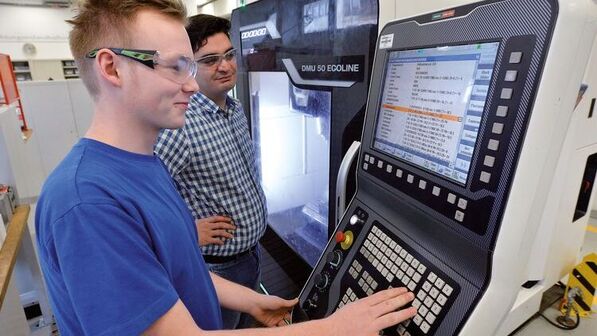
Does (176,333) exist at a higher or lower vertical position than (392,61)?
lower

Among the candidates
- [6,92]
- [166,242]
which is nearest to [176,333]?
[166,242]

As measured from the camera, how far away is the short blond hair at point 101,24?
2.57ft

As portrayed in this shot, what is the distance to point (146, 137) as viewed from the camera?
0.86m

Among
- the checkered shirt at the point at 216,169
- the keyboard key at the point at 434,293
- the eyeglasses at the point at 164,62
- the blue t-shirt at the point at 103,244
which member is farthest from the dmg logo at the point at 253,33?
the keyboard key at the point at 434,293

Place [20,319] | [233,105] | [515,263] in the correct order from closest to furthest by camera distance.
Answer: [515,263] → [233,105] → [20,319]

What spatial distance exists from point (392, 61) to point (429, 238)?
0.47 meters

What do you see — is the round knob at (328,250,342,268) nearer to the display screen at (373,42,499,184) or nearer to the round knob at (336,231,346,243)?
the round knob at (336,231,346,243)

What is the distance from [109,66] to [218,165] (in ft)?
2.38

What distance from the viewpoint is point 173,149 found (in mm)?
1328

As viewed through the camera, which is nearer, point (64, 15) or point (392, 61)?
point (392, 61)

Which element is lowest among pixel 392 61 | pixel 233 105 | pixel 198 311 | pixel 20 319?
pixel 20 319

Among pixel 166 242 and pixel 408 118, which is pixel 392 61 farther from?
pixel 166 242

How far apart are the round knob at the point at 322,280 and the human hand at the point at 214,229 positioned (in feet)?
1.88

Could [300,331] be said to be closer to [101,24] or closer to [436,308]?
[436,308]
